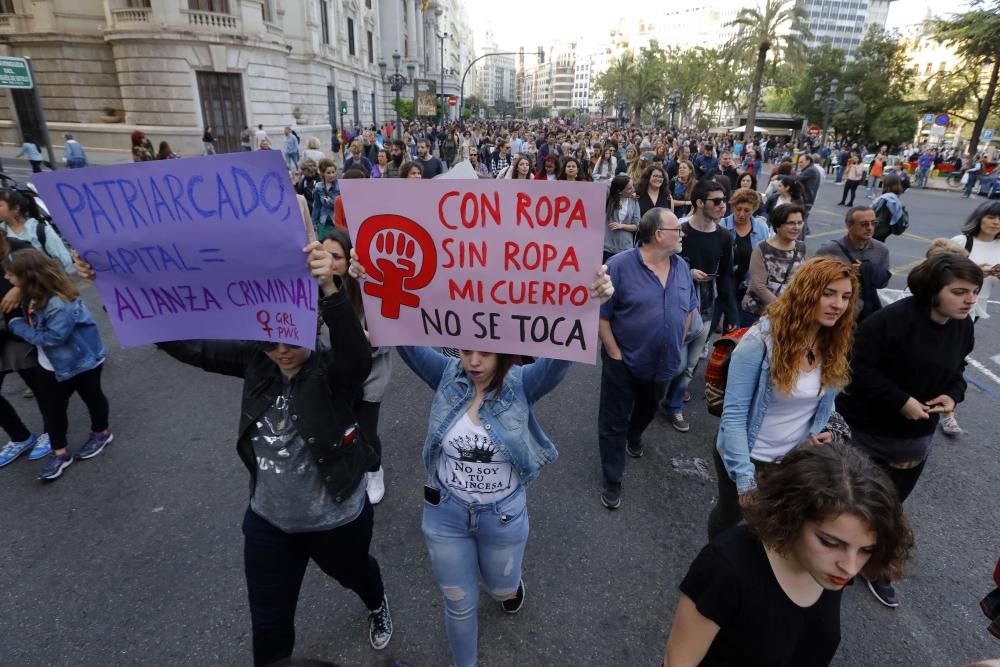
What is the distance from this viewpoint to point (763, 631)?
4.73ft

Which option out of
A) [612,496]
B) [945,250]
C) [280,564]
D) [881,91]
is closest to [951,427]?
[945,250]

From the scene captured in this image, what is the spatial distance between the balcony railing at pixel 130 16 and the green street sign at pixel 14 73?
14082 mm

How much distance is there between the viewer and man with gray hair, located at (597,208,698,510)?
3414 millimetres

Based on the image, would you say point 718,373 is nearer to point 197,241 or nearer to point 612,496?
point 612,496

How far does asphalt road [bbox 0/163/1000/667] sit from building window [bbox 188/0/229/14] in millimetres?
25562

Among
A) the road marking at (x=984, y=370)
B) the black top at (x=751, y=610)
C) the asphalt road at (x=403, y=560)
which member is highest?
the black top at (x=751, y=610)

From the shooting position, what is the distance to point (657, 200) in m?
6.85

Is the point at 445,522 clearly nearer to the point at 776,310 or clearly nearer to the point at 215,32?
the point at 776,310

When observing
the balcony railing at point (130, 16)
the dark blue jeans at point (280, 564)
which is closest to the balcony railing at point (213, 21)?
the balcony railing at point (130, 16)

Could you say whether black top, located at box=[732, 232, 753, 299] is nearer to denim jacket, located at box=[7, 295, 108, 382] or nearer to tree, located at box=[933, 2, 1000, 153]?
denim jacket, located at box=[7, 295, 108, 382]

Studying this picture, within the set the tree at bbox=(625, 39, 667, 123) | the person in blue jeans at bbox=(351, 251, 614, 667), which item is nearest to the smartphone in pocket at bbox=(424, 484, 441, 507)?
the person in blue jeans at bbox=(351, 251, 614, 667)

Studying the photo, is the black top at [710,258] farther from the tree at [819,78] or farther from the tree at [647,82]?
the tree at [647,82]

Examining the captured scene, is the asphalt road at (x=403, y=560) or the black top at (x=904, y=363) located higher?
the black top at (x=904, y=363)

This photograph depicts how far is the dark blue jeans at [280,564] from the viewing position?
6.97ft
